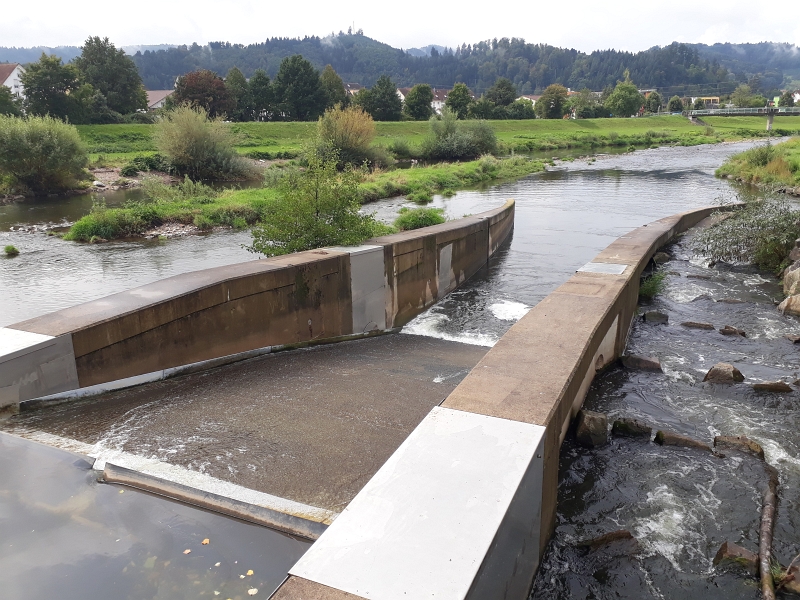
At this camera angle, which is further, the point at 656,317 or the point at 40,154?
the point at 40,154

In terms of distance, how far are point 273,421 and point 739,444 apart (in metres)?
4.91

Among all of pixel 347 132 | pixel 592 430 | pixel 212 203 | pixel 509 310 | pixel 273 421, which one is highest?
pixel 347 132

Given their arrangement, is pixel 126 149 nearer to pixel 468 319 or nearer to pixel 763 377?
pixel 468 319

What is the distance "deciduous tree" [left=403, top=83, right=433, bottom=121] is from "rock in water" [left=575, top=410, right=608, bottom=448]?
85.2 metres

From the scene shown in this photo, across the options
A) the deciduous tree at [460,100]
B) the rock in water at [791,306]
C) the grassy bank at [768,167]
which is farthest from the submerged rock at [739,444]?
the deciduous tree at [460,100]

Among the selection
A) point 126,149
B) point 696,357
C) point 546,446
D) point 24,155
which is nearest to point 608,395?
point 696,357

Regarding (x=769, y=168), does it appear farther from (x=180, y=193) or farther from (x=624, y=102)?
(x=624, y=102)

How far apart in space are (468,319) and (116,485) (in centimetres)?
877

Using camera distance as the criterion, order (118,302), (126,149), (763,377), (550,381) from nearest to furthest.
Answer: (550,381), (118,302), (763,377), (126,149)

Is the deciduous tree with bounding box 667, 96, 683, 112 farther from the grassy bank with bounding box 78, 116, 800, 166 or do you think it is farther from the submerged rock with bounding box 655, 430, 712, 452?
the submerged rock with bounding box 655, 430, 712, 452

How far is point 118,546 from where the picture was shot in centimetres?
400

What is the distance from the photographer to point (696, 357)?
937 cm

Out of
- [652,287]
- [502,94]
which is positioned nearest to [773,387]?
[652,287]

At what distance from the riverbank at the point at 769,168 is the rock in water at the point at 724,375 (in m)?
22.6
